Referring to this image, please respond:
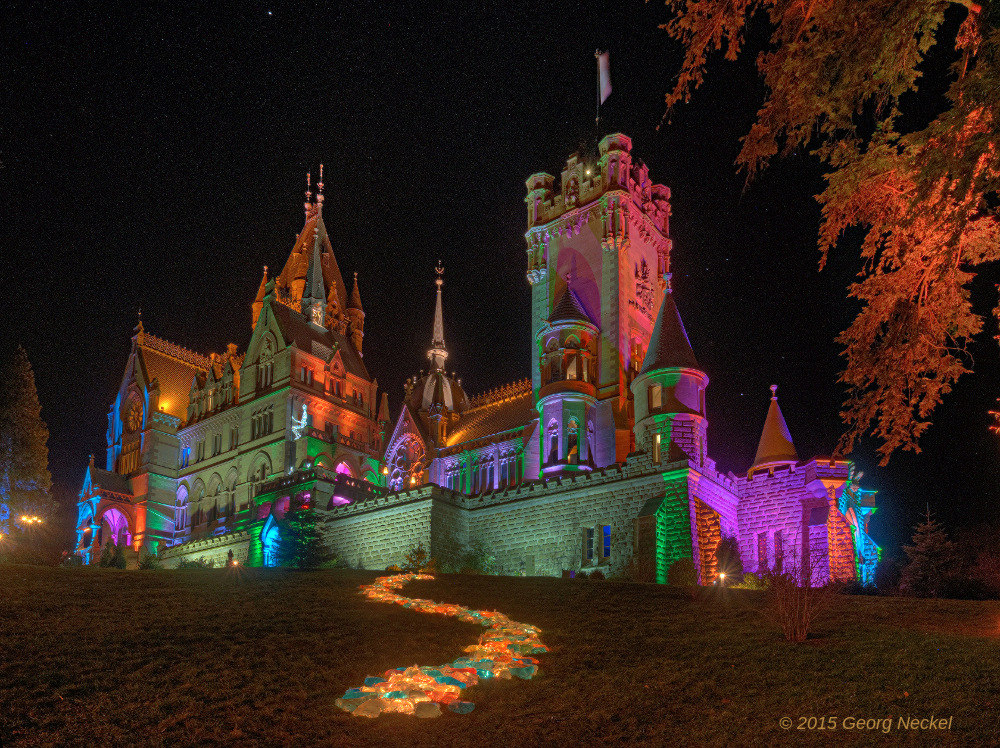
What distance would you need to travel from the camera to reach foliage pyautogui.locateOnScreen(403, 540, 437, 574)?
37.0 meters

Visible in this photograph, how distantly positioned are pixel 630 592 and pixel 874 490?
2495 centimetres

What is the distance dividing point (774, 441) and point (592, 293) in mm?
13703

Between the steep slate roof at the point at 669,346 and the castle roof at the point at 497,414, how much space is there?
30.5 ft

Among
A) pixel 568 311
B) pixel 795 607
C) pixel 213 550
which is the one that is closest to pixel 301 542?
pixel 213 550

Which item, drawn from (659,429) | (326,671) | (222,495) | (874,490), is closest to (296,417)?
(222,495)

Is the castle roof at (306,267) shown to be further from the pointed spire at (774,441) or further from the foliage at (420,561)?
the pointed spire at (774,441)

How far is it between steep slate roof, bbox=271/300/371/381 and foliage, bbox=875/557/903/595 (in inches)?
1387

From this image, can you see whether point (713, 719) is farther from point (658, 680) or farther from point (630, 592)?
point (630, 592)

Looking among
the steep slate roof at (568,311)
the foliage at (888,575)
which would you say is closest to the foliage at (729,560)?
the foliage at (888,575)

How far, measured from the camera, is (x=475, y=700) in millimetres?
15188

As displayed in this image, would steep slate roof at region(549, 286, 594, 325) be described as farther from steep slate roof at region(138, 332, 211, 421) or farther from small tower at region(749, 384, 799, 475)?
steep slate roof at region(138, 332, 211, 421)

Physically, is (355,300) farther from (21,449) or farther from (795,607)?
(795,607)

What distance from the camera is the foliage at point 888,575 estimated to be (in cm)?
3412

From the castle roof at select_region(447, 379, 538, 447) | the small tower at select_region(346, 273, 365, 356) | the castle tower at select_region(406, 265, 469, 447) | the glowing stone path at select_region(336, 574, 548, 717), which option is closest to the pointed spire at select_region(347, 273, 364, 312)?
the small tower at select_region(346, 273, 365, 356)
